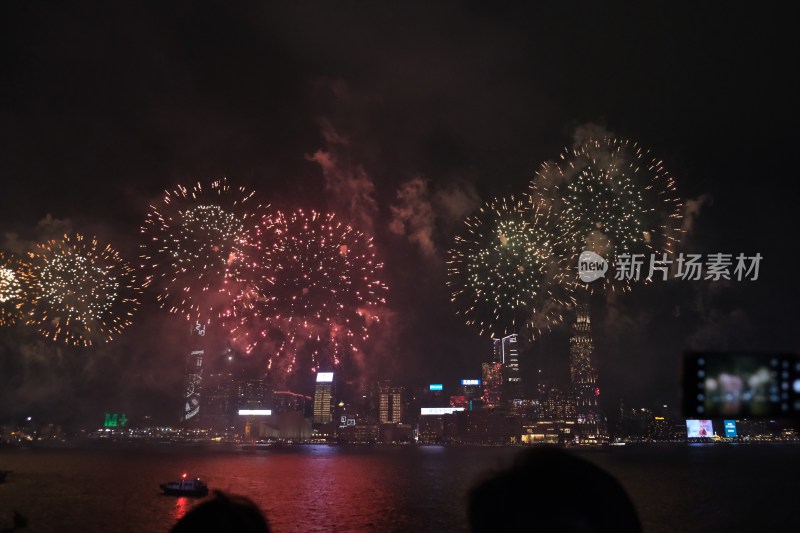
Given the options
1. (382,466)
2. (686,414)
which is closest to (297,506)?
(382,466)

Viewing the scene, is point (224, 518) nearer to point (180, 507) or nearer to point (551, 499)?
point (551, 499)

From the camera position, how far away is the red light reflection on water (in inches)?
2791

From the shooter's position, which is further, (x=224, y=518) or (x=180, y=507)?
(x=180, y=507)

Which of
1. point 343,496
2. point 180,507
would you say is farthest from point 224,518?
point 343,496

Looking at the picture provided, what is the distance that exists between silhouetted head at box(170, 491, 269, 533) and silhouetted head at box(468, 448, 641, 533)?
98cm

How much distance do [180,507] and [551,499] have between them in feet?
282

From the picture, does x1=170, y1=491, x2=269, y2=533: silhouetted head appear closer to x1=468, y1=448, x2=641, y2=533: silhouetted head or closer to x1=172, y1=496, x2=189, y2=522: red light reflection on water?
x1=468, y1=448, x2=641, y2=533: silhouetted head

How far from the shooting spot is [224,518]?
104 inches

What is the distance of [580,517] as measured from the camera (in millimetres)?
2367

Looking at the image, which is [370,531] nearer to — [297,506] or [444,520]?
[444,520]

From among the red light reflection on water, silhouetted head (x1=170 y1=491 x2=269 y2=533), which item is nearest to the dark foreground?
the red light reflection on water

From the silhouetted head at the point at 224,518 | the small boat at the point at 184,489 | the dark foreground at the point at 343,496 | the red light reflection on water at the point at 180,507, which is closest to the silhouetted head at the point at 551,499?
the silhouetted head at the point at 224,518

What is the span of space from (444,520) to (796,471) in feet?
412

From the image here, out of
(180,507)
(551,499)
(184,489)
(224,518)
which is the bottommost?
(180,507)
